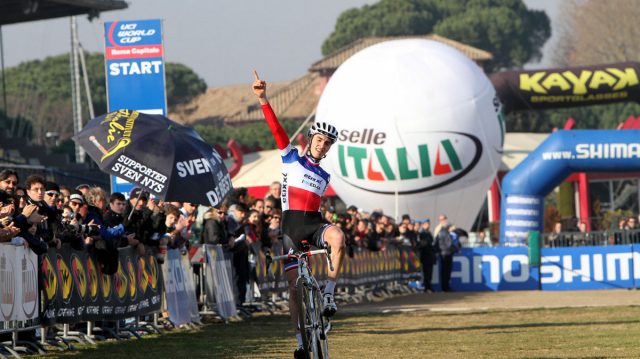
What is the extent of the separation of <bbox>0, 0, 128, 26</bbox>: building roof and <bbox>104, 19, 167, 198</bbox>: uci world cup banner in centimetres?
1765

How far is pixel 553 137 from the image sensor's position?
37.2m

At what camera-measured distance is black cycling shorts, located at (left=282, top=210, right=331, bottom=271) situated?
1212 cm

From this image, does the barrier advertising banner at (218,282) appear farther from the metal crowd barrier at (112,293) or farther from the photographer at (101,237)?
the photographer at (101,237)

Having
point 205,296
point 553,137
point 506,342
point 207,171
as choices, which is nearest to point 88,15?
point 553,137

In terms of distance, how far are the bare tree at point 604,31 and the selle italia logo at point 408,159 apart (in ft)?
254

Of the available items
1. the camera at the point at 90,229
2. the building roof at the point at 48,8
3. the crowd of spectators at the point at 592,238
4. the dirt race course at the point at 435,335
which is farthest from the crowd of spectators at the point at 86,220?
the building roof at the point at 48,8

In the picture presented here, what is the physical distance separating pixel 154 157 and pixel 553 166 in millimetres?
22238

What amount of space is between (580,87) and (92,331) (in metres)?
34.1

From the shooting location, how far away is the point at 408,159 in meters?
38.0

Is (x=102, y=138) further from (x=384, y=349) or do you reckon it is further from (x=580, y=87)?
(x=580, y=87)

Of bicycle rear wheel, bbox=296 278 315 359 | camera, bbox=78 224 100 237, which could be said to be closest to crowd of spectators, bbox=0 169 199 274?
camera, bbox=78 224 100 237

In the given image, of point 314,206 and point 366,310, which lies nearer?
point 314,206

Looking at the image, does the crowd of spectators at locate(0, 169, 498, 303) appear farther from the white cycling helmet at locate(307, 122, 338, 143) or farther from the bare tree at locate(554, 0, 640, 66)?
the bare tree at locate(554, 0, 640, 66)

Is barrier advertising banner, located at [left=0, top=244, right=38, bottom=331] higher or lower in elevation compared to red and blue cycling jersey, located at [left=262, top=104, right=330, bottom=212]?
lower
